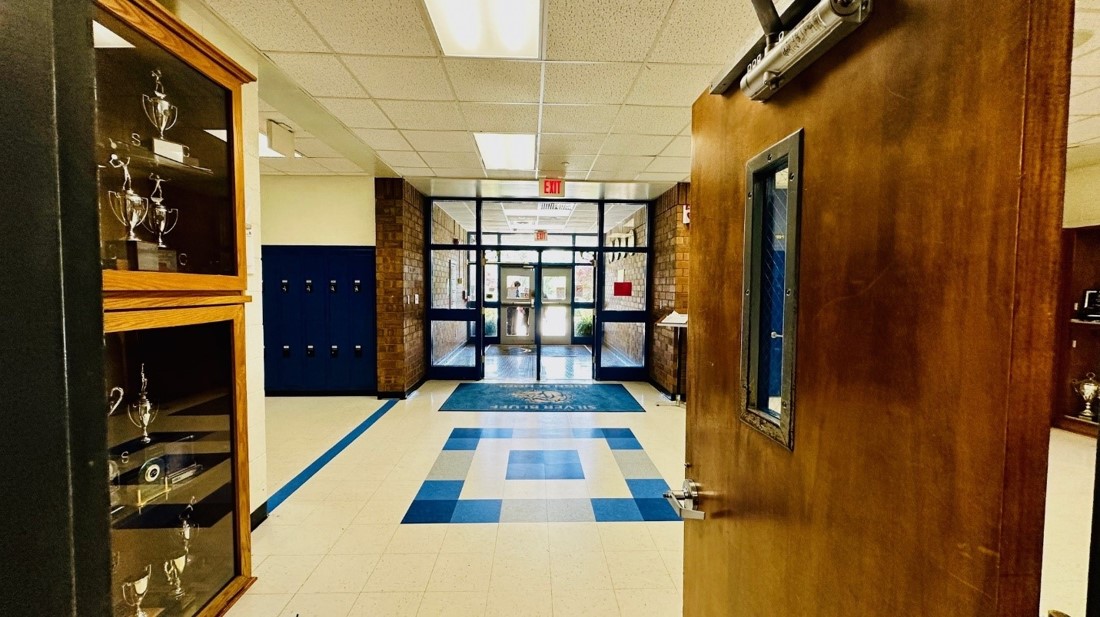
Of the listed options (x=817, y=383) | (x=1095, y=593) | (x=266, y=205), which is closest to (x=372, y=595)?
(x=817, y=383)

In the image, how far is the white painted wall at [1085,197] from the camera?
4.14 metres

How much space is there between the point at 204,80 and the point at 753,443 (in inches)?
103

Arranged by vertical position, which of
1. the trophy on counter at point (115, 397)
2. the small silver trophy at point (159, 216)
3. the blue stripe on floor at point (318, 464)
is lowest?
the blue stripe on floor at point (318, 464)

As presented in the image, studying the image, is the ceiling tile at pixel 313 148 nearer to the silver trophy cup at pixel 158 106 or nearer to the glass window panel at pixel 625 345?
the silver trophy cup at pixel 158 106

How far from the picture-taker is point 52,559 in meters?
0.36

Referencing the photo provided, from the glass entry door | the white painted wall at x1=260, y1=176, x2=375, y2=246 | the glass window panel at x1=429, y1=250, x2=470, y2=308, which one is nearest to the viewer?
the white painted wall at x1=260, y1=176, x2=375, y2=246

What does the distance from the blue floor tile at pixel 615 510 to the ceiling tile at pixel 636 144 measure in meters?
3.05

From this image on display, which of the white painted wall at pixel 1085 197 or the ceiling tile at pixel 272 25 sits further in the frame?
the white painted wall at pixel 1085 197

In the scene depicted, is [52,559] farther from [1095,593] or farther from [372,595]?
[372,595]

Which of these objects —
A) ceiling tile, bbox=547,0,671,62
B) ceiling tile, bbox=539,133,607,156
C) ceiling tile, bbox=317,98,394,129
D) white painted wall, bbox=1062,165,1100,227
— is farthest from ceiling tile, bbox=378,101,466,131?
white painted wall, bbox=1062,165,1100,227

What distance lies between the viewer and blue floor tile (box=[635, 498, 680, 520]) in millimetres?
2689

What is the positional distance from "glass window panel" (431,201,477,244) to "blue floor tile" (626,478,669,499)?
4.96 meters

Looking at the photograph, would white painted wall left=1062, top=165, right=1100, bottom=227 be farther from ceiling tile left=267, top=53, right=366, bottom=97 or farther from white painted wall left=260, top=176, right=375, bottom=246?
white painted wall left=260, top=176, right=375, bottom=246

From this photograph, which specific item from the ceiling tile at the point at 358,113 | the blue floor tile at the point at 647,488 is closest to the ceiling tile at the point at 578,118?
the ceiling tile at the point at 358,113
